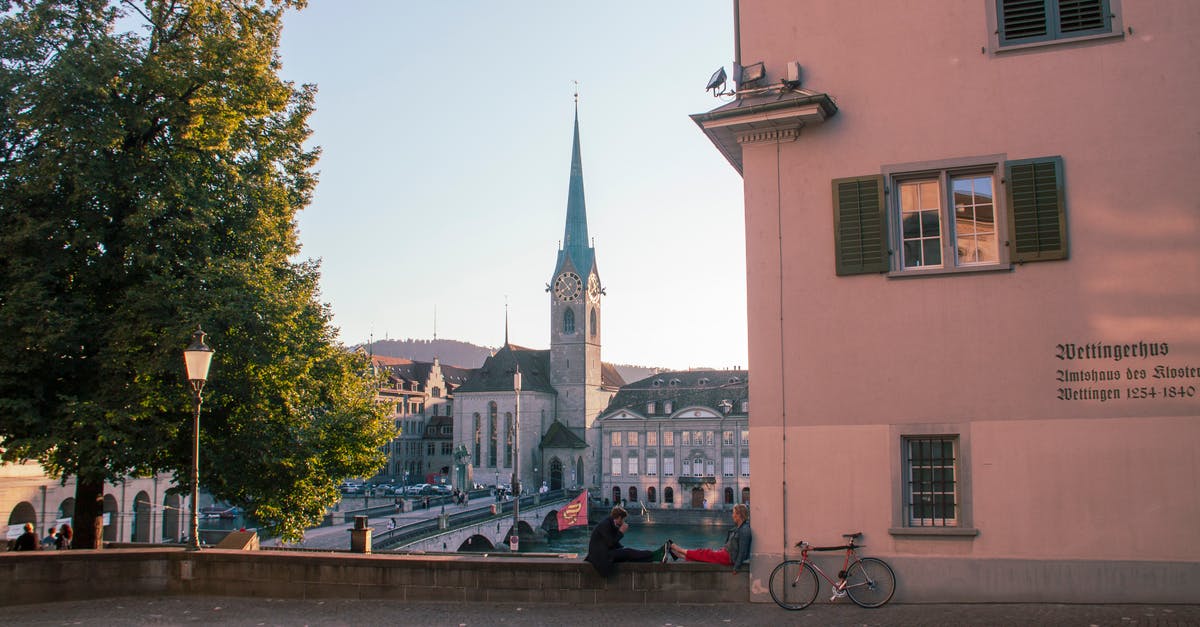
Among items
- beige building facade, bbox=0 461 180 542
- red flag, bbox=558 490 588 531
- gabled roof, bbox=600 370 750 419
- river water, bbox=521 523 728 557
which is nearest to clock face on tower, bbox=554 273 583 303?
gabled roof, bbox=600 370 750 419

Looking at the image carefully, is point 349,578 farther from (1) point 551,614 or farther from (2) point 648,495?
(2) point 648,495

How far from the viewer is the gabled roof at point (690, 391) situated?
11025cm

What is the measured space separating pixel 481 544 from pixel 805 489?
6847 centimetres

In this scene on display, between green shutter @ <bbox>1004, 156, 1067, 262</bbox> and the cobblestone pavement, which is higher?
green shutter @ <bbox>1004, 156, 1067, 262</bbox>

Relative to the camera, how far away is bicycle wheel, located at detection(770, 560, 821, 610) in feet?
37.9

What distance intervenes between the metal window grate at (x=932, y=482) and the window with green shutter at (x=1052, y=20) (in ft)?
15.6

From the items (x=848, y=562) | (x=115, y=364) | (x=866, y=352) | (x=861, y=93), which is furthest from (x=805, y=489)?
(x=115, y=364)

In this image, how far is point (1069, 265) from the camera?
37.3 feet

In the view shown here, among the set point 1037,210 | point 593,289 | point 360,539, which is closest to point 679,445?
point 593,289

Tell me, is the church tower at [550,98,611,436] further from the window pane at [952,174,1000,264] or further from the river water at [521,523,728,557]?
the window pane at [952,174,1000,264]

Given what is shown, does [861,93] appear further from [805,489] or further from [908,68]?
[805,489]

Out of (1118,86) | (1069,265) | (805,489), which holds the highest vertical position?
(1118,86)

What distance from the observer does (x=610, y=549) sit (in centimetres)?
1193

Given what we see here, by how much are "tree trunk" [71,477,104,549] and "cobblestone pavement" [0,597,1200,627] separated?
5560 millimetres
